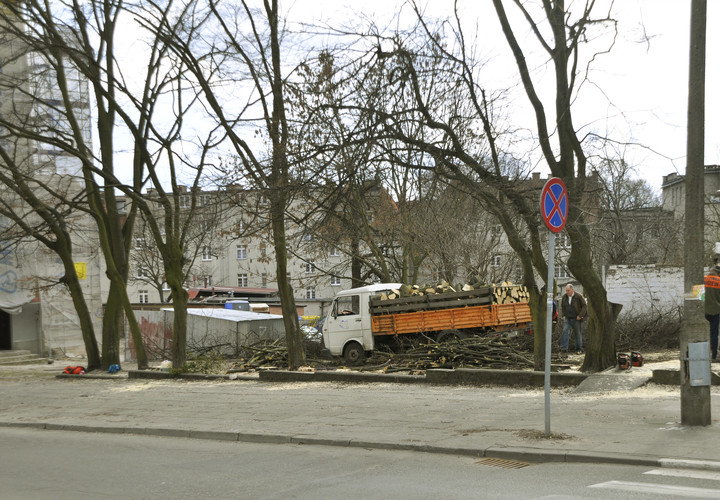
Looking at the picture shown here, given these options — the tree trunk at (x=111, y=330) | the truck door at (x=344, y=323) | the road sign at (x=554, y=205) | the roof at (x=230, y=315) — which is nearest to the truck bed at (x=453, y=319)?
the truck door at (x=344, y=323)

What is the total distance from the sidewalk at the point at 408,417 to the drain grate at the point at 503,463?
0.32 ft

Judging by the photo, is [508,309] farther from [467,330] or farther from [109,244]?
[109,244]

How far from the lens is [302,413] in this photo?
12102 millimetres

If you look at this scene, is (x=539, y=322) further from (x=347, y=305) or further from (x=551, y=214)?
(x=347, y=305)

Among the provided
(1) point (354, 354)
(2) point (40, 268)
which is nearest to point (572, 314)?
(1) point (354, 354)

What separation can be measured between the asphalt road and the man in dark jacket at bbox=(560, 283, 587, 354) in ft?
33.2

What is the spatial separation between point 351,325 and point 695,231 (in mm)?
12746

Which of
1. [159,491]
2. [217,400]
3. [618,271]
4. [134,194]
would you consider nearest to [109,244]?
[134,194]

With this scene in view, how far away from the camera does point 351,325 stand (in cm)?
2067

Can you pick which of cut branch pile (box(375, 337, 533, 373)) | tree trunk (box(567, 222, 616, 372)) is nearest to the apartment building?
cut branch pile (box(375, 337, 533, 373))

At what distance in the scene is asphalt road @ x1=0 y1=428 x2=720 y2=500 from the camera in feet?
21.5

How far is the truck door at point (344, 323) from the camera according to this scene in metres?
20.5

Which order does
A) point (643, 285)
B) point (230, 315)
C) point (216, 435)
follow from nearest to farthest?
point (216, 435) < point (643, 285) < point (230, 315)

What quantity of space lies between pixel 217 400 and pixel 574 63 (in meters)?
9.00
